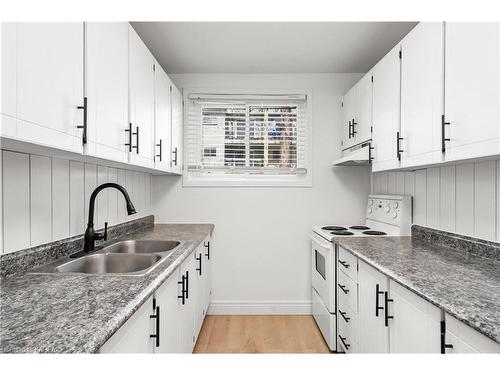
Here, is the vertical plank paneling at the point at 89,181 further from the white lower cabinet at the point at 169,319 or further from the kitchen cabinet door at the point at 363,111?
the kitchen cabinet door at the point at 363,111

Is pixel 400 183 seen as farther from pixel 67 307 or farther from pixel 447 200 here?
pixel 67 307

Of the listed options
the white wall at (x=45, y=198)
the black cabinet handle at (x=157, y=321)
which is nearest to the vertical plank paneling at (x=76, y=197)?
the white wall at (x=45, y=198)

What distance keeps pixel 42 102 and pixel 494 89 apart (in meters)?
1.67

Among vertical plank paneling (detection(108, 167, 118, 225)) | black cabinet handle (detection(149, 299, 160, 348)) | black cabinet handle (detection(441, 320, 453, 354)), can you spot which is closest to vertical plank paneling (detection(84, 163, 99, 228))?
vertical plank paneling (detection(108, 167, 118, 225))

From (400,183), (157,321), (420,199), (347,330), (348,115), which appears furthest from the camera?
(348,115)

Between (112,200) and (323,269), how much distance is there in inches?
69.5

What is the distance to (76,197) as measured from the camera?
5.63ft

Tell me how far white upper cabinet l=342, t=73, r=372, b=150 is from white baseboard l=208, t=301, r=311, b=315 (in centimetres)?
167

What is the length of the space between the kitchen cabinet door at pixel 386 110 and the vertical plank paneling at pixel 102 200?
196cm

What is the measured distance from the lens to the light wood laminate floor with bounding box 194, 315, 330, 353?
7.75ft

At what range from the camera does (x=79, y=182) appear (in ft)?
5.74

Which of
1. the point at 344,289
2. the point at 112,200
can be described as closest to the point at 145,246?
the point at 112,200

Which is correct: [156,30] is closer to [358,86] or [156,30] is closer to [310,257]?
[358,86]

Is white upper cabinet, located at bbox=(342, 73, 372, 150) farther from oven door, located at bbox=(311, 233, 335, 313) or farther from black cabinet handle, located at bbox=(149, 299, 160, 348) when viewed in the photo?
black cabinet handle, located at bbox=(149, 299, 160, 348)
